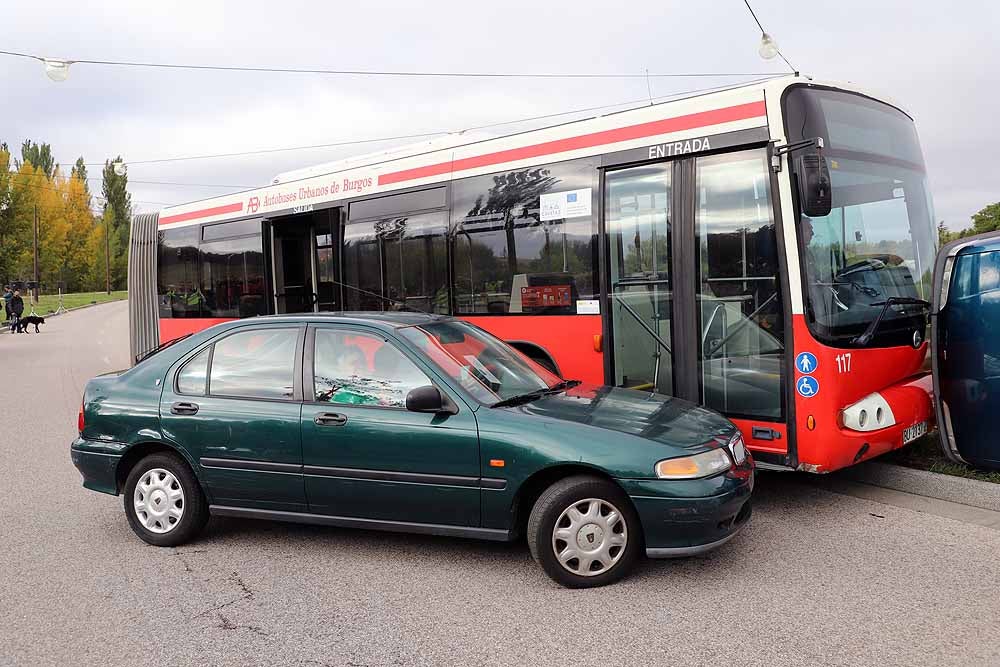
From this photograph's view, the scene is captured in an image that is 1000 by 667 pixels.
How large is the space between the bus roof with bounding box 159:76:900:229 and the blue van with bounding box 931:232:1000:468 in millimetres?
1557

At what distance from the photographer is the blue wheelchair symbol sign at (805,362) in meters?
5.51

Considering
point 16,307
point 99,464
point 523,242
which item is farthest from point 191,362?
point 16,307

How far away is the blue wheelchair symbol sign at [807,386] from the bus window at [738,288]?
16cm

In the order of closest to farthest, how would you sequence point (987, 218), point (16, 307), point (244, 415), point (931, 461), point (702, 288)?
point (244, 415) < point (702, 288) < point (931, 461) < point (16, 307) < point (987, 218)

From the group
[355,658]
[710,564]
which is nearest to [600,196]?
[710,564]

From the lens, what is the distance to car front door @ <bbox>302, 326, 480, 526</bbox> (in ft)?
15.1

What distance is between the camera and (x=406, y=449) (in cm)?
468

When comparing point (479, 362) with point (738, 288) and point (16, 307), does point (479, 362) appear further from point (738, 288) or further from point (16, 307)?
point (16, 307)

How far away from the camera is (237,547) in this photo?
17.3 feet

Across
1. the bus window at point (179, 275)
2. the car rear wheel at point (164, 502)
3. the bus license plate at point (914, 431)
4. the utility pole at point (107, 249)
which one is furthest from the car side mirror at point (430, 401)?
the utility pole at point (107, 249)

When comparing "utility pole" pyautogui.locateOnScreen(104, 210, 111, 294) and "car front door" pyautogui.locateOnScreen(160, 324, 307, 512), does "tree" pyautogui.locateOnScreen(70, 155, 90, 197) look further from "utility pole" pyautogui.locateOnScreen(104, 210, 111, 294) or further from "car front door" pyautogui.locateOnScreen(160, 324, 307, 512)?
"car front door" pyautogui.locateOnScreen(160, 324, 307, 512)

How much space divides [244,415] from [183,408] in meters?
0.48

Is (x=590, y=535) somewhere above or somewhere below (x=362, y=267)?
below

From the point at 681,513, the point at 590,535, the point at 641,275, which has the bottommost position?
the point at 590,535
